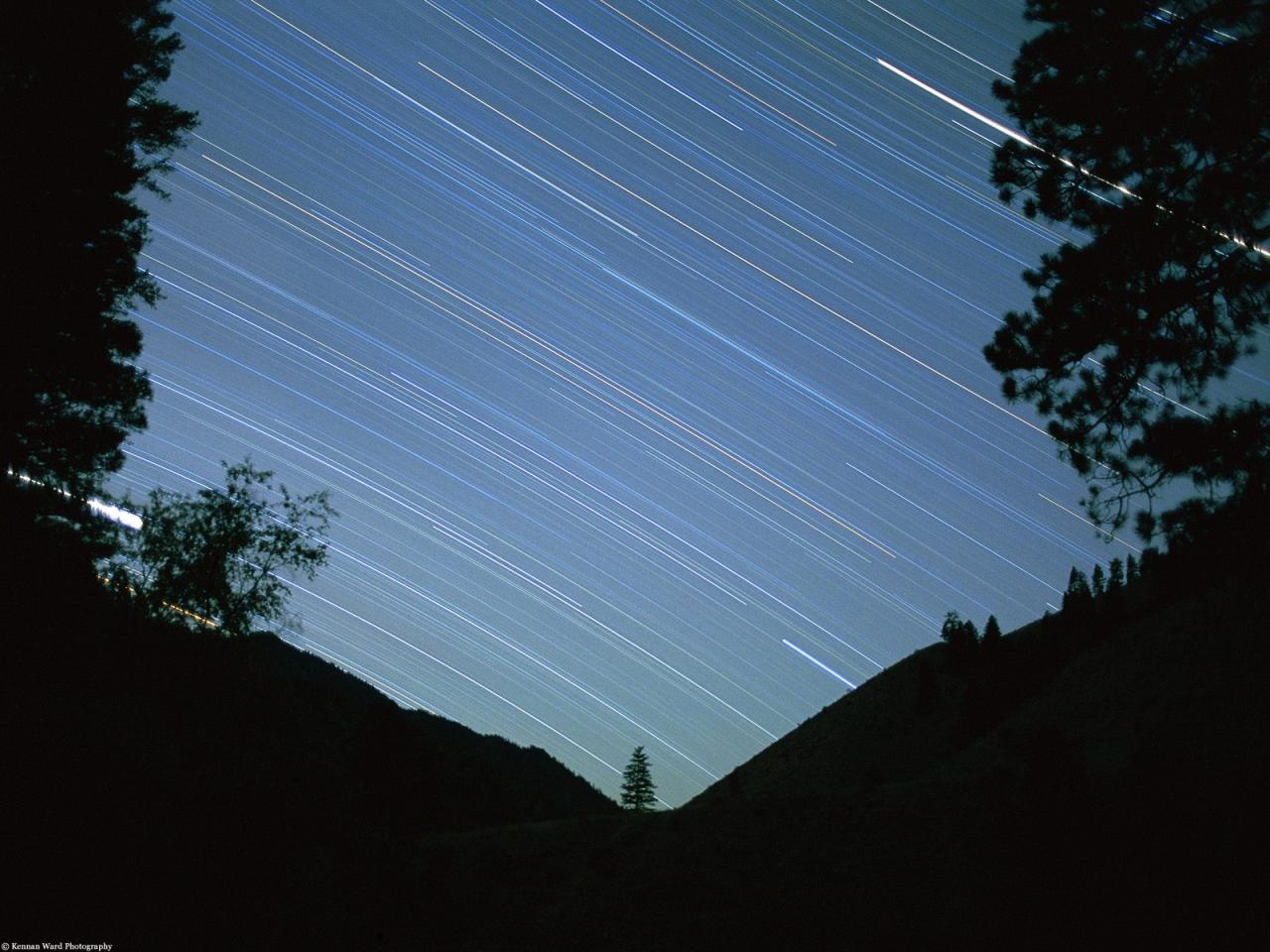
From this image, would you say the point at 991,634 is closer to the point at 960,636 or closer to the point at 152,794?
the point at 960,636

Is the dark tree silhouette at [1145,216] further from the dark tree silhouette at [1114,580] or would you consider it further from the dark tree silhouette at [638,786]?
the dark tree silhouette at [638,786]

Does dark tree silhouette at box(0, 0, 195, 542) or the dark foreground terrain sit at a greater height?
dark tree silhouette at box(0, 0, 195, 542)

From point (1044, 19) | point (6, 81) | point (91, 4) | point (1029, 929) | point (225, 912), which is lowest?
point (225, 912)

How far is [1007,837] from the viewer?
13977mm

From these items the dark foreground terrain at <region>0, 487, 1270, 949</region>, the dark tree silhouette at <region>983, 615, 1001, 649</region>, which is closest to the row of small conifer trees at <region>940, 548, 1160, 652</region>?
the dark tree silhouette at <region>983, 615, 1001, 649</region>

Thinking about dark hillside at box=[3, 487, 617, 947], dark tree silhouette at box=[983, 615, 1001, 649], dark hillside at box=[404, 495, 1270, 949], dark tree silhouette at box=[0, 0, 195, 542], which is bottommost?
dark hillside at box=[3, 487, 617, 947]

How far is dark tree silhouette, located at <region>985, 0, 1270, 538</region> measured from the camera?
983 centimetres

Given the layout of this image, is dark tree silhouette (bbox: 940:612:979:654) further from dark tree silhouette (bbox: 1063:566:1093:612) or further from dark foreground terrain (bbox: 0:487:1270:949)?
dark foreground terrain (bbox: 0:487:1270:949)

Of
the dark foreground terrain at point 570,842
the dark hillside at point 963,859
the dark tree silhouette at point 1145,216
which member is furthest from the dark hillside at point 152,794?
Answer: the dark tree silhouette at point 1145,216

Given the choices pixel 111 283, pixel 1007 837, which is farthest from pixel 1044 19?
pixel 111 283

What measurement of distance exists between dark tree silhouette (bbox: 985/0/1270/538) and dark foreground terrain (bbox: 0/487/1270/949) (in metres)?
1.31

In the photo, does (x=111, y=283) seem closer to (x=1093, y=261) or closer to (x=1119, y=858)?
(x=1093, y=261)

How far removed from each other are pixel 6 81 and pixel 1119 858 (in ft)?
84.1

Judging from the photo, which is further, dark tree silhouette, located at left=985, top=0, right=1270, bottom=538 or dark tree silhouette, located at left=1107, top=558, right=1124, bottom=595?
dark tree silhouette, located at left=1107, top=558, right=1124, bottom=595
